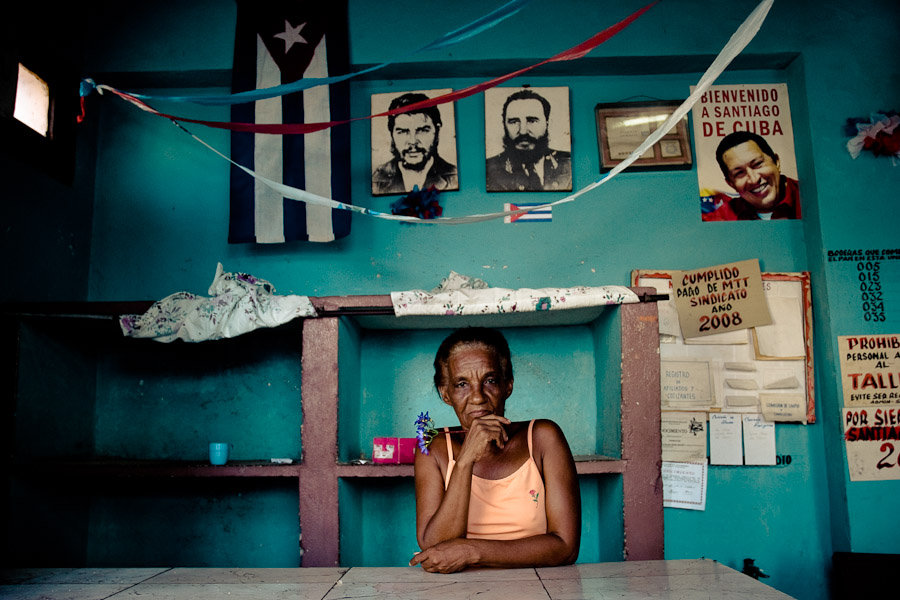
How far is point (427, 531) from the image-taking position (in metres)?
2.21

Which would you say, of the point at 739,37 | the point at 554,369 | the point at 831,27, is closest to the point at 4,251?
the point at 554,369

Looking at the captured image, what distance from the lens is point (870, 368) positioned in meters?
3.40

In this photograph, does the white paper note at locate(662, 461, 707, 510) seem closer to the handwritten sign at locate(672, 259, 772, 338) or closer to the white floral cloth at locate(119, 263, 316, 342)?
the handwritten sign at locate(672, 259, 772, 338)

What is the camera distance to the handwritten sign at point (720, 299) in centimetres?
356

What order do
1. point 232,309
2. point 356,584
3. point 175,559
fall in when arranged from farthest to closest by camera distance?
point 175,559 → point 232,309 → point 356,584

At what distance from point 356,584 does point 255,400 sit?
6.32ft

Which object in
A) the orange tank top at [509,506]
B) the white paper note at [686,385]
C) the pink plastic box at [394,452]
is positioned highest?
the white paper note at [686,385]

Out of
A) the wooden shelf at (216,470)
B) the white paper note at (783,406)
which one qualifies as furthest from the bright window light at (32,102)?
the white paper note at (783,406)

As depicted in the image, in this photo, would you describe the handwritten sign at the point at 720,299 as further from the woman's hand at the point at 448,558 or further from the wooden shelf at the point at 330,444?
the woman's hand at the point at 448,558

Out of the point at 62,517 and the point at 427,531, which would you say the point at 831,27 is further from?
the point at 62,517

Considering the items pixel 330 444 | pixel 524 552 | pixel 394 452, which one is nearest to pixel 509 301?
pixel 394 452

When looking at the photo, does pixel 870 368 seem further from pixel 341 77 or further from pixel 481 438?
pixel 341 77

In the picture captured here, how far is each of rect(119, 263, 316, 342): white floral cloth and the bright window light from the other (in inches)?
47.1

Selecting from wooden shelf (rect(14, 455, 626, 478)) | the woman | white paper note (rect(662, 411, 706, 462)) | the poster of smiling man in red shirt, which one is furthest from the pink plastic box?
the poster of smiling man in red shirt
